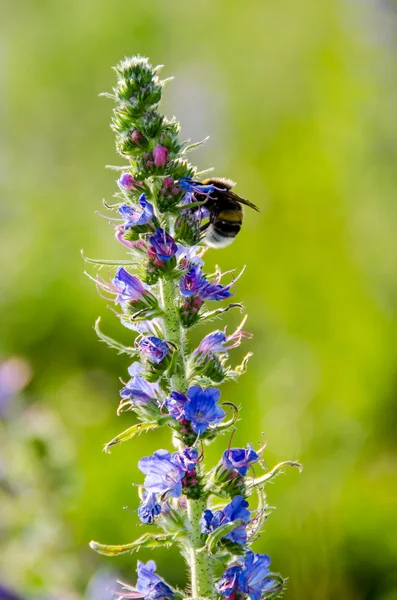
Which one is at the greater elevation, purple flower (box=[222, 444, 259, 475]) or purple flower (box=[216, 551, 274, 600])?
purple flower (box=[222, 444, 259, 475])

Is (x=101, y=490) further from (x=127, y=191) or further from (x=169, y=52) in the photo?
(x=169, y=52)

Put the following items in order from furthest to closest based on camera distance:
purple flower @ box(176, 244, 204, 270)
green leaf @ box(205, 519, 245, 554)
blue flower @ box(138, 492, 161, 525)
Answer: purple flower @ box(176, 244, 204, 270)
blue flower @ box(138, 492, 161, 525)
green leaf @ box(205, 519, 245, 554)

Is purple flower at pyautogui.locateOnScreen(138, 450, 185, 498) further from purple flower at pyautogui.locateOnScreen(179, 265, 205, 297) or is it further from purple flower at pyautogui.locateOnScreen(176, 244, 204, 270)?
purple flower at pyautogui.locateOnScreen(176, 244, 204, 270)

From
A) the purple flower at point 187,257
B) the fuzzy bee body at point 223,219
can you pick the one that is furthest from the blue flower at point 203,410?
the fuzzy bee body at point 223,219

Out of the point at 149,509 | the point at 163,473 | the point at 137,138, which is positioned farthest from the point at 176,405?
the point at 137,138

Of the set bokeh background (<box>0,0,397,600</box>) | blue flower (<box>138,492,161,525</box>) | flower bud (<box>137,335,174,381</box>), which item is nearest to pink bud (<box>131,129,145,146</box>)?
flower bud (<box>137,335,174,381</box>)

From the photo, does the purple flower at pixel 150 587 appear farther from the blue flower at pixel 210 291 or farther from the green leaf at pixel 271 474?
the blue flower at pixel 210 291

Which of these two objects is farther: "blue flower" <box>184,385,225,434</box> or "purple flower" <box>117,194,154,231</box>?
"purple flower" <box>117,194,154,231</box>

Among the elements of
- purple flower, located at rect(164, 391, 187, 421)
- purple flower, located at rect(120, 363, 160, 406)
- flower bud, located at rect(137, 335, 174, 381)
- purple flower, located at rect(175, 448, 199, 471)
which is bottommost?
purple flower, located at rect(175, 448, 199, 471)
